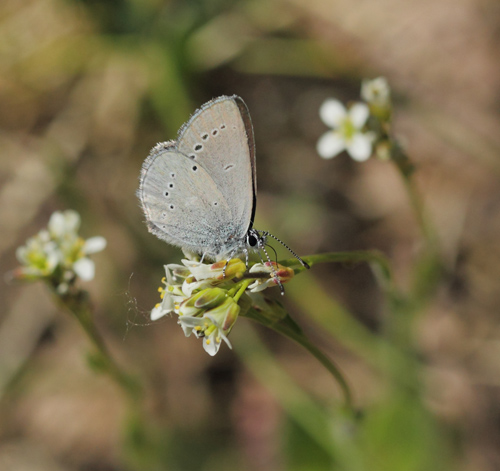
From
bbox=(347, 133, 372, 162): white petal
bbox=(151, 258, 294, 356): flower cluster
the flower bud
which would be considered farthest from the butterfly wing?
bbox=(347, 133, 372, 162): white petal

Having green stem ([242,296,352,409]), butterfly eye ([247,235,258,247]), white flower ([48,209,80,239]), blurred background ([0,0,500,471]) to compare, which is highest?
white flower ([48,209,80,239])

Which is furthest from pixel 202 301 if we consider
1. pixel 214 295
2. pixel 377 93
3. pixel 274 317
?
pixel 377 93

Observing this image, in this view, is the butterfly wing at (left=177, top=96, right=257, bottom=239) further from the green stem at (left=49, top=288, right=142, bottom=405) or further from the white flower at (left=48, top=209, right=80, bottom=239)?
the white flower at (left=48, top=209, right=80, bottom=239)

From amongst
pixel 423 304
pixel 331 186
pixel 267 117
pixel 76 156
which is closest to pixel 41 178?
pixel 76 156

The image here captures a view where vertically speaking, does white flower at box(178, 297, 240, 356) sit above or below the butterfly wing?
below

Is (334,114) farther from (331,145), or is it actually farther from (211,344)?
(211,344)

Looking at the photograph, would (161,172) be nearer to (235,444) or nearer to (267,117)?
(235,444)
